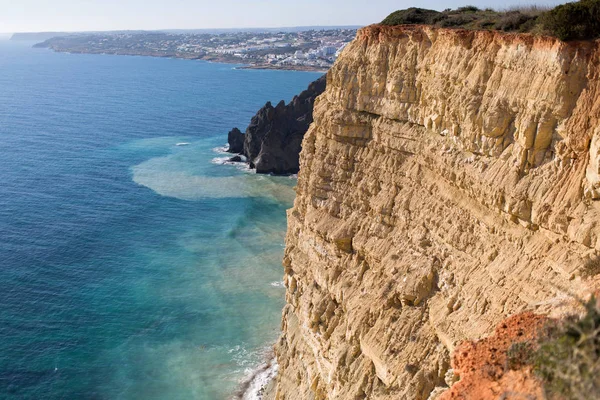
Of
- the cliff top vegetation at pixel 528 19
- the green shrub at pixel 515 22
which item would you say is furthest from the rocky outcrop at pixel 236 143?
the green shrub at pixel 515 22

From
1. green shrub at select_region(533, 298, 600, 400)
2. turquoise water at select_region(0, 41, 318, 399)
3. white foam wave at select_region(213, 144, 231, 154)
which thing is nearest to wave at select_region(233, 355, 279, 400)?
turquoise water at select_region(0, 41, 318, 399)

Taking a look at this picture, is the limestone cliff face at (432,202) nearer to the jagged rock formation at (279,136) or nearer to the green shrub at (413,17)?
the green shrub at (413,17)

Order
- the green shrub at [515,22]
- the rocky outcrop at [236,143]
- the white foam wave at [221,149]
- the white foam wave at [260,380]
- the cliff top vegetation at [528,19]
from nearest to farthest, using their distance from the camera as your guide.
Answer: the cliff top vegetation at [528,19], the green shrub at [515,22], the white foam wave at [260,380], the rocky outcrop at [236,143], the white foam wave at [221,149]

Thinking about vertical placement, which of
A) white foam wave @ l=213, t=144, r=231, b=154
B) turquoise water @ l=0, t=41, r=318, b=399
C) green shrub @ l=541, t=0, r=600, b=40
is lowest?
turquoise water @ l=0, t=41, r=318, b=399

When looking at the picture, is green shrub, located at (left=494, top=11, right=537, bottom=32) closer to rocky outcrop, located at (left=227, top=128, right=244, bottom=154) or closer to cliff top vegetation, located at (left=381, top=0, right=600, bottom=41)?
cliff top vegetation, located at (left=381, top=0, right=600, bottom=41)

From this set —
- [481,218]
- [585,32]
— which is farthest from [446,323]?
[585,32]

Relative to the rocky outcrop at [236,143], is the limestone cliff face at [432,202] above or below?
above
